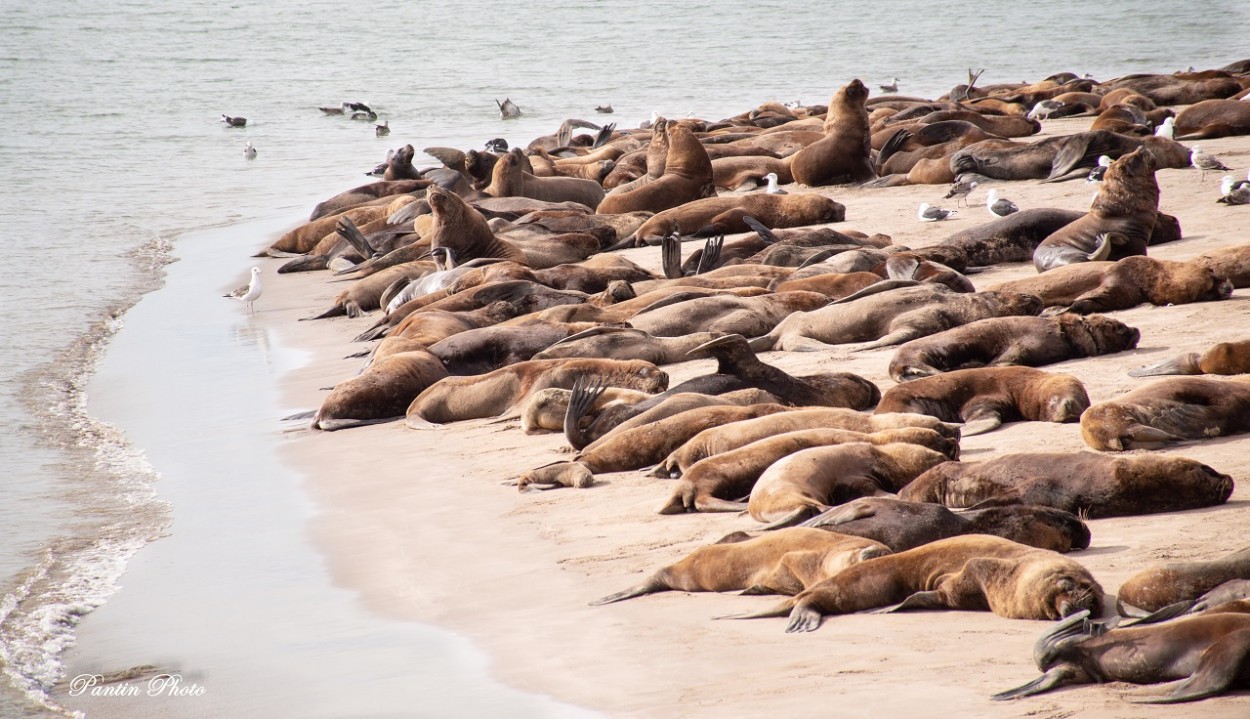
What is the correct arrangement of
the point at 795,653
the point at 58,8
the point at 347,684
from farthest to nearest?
the point at 58,8, the point at 347,684, the point at 795,653

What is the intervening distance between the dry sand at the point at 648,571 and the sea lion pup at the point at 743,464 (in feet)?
0.39

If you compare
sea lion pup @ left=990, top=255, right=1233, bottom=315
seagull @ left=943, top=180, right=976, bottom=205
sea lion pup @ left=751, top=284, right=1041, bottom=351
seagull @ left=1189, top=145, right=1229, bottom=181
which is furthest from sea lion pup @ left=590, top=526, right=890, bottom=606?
seagull @ left=1189, top=145, right=1229, bottom=181

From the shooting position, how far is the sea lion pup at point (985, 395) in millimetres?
5758

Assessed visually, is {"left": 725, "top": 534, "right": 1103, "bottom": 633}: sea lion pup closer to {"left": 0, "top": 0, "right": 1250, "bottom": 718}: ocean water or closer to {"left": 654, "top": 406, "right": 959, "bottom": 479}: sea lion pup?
{"left": 0, "top": 0, "right": 1250, "bottom": 718}: ocean water

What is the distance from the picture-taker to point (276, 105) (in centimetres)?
3703

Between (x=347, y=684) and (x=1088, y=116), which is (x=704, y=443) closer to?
(x=347, y=684)

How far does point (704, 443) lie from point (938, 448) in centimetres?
98

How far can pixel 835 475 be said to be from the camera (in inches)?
195

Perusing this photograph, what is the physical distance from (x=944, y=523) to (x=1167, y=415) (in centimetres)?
147

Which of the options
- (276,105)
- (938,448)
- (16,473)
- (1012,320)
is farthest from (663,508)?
(276,105)

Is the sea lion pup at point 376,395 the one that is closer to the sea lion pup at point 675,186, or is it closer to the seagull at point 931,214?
the seagull at point 931,214

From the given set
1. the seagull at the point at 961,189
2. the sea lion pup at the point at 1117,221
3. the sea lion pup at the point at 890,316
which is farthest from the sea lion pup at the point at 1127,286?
the seagull at the point at 961,189

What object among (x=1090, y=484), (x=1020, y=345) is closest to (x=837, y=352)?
(x=1020, y=345)

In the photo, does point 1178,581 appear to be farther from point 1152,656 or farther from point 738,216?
point 738,216
